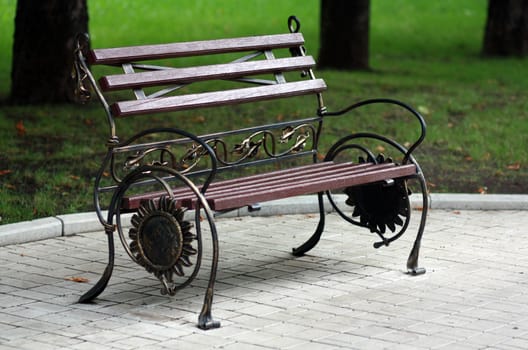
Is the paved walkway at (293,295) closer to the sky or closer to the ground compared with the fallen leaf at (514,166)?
closer to the sky

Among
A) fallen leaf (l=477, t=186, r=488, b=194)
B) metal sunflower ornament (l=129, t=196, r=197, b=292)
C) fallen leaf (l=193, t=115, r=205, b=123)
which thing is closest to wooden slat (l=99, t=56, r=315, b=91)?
metal sunflower ornament (l=129, t=196, r=197, b=292)

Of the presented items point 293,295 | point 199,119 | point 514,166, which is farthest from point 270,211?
point 199,119

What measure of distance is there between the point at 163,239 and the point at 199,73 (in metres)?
1.24

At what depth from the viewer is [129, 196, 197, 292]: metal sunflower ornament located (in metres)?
5.64

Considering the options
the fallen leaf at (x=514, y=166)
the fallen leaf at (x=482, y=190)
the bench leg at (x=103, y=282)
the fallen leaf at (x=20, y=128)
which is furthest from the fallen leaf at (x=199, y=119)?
the bench leg at (x=103, y=282)

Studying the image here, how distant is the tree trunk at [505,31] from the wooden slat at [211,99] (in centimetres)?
1374

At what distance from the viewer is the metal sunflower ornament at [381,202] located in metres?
6.83

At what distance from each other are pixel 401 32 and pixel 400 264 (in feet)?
57.7

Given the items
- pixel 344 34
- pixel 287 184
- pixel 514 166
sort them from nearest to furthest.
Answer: pixel 287 184 < pixel 514 166 < pixel 344 34

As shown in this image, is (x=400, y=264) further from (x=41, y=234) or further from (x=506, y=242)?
(x=41, y=234)

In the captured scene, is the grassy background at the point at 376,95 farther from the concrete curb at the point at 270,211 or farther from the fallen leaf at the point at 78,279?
the fallen leaf at the point at 78,279

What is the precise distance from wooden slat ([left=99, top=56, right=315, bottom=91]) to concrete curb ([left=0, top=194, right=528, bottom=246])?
3.85ft

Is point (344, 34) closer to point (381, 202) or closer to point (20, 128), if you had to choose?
point (20, 128)

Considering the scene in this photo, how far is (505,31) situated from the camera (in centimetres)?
2042
